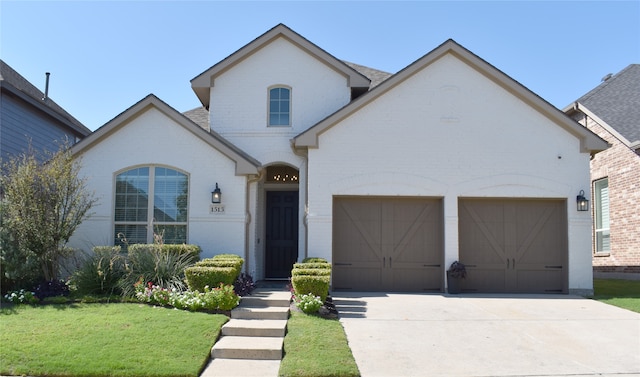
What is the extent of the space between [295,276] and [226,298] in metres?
1.38

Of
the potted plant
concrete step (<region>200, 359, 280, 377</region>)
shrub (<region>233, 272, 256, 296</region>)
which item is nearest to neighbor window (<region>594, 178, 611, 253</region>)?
the potted plant

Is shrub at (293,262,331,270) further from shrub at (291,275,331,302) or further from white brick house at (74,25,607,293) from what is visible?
white brick house at (74,25,607,293)

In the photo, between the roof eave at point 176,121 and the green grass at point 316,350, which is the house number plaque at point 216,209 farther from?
the green grass at point 316,350

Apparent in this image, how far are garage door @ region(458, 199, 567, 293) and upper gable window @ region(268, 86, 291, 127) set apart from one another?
5346 mm

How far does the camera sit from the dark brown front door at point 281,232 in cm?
1533

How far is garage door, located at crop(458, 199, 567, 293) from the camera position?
1329cm

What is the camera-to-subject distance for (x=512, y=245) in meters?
13.4

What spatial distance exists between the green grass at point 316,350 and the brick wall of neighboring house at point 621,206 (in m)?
11.6

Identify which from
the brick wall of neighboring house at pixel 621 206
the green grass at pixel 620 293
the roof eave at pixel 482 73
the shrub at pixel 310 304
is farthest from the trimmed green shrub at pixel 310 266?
the brick wall of neighboring house at pixel 621 206

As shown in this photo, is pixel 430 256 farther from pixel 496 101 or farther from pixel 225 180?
pixel 225 180

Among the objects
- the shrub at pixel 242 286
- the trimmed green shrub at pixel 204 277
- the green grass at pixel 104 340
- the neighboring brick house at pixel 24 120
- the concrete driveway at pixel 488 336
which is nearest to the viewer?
the green grass at pixel 104 340

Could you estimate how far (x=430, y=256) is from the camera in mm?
13344

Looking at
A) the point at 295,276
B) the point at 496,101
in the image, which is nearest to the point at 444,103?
the point at 496,101

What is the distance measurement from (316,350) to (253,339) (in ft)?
3.98
